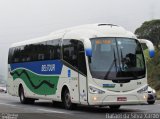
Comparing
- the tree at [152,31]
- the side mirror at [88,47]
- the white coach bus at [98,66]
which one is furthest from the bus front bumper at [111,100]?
the tree at [152,31]

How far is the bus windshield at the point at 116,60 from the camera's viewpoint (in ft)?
63.4

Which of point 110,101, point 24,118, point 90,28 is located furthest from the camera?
point 90,28

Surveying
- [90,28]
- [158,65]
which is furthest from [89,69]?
[158,65]

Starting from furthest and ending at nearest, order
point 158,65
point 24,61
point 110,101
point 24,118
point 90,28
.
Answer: point 158,65, point 24,61, point 90,28, point 110,101, point 24,118

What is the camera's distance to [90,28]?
20.8 metres

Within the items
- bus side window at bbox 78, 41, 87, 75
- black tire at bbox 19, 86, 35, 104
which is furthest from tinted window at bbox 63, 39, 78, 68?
black tire at bbox 19, 86, 35, 104

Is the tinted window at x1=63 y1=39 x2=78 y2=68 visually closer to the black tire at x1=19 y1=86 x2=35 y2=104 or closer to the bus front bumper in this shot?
the bus front bumper

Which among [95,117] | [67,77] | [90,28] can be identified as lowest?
[95,117]

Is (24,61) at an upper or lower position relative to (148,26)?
lower

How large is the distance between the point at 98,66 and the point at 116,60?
2.34ft

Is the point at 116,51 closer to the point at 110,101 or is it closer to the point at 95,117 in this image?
the point at 110,101

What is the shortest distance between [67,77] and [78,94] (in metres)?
1.45

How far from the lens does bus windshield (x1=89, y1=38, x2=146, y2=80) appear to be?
19.3 m

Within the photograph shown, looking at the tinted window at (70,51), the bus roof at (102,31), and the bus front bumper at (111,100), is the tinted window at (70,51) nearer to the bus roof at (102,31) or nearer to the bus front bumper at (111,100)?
the bus roof at (102,31)
